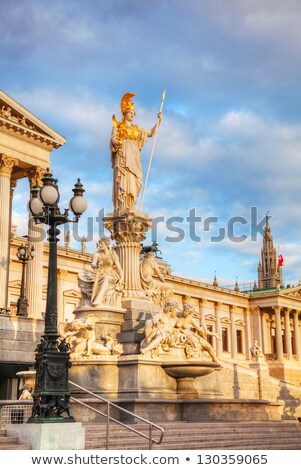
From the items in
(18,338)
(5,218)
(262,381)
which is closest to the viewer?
(18,338)

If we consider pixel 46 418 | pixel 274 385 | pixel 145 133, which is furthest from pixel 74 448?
pixel 274 385

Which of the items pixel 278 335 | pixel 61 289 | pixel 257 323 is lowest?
pixel 278 335

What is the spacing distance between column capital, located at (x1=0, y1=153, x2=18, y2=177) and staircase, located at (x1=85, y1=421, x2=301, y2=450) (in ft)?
78.0

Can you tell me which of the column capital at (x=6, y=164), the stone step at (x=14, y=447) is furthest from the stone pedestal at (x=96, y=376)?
the column capital at (x=6, y=164)

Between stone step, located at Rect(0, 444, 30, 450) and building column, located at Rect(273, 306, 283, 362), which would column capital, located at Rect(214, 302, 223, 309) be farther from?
stone step, located at Rect(0, 444, 30, 450)

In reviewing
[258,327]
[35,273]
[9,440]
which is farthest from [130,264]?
[258,327]

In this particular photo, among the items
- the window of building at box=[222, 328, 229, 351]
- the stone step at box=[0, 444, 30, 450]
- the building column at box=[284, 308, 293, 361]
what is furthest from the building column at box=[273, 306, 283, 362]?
the stone step at box=[0, 444, 30, 450]

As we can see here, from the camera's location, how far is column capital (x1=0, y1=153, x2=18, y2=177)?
37500 millimetres

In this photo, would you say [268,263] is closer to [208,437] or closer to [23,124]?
[23,124]

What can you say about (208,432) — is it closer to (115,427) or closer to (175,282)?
(115,427)

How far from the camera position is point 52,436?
38.8 feet

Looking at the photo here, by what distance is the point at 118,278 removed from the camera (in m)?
21.7

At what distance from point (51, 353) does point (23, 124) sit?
2845 cm

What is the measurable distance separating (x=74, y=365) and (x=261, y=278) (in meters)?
117
